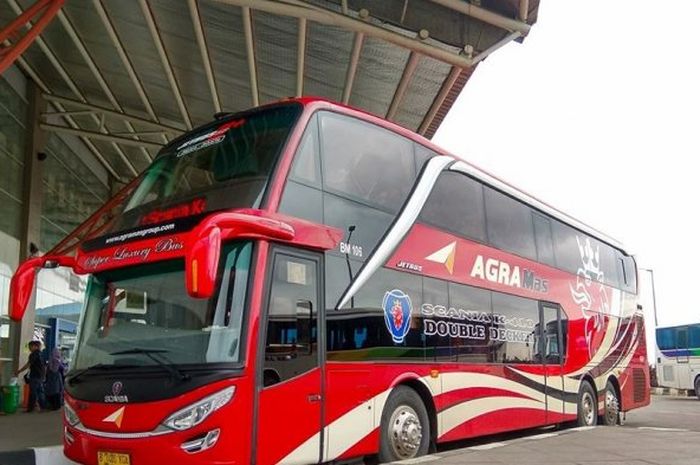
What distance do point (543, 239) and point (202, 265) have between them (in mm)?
7779

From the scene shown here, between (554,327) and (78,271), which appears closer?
(78,271)

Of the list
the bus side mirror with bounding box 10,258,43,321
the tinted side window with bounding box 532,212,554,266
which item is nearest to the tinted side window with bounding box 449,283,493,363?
the tinted side window with bounding box 532,212,554,266

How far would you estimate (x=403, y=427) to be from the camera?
7430 mm

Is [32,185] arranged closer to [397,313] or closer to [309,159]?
[309,159]

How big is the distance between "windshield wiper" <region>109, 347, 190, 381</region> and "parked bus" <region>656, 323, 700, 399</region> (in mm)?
25385

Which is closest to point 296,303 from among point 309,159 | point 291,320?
point 291,320

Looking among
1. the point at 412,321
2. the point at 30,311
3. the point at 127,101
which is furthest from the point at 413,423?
the point at 127,101

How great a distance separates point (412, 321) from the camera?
7.79 metres

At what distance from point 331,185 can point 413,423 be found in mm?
2831

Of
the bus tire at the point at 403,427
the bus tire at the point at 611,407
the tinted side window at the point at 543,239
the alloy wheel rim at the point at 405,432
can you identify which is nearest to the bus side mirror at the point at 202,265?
the bus tire at the point at 403,427

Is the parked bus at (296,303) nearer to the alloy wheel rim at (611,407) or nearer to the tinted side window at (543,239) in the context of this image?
the tinted side window at (543,239)

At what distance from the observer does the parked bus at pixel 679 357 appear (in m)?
26.3

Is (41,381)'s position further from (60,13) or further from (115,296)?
(115,296)

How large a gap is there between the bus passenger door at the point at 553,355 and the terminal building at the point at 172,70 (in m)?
5.52
